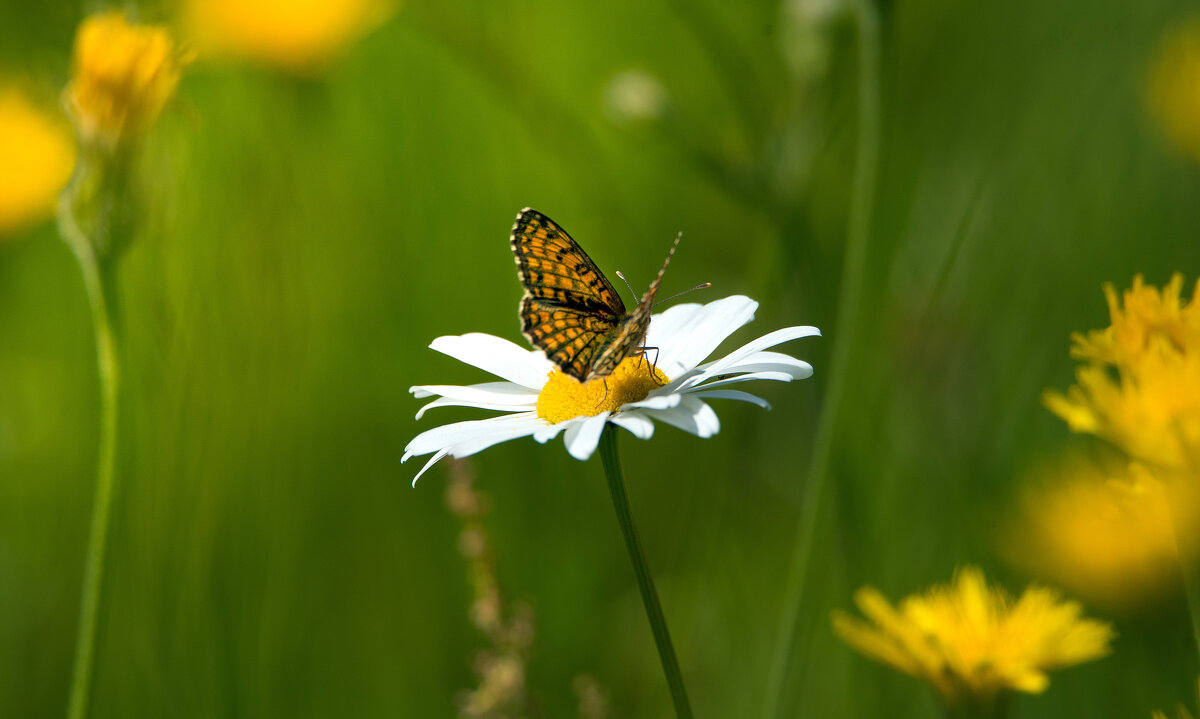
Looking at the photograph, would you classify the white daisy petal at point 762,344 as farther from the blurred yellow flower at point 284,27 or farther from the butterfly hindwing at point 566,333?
the blurred yellow flower at point 284,27

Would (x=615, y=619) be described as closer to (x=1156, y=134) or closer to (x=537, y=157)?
(x=537, y=157)

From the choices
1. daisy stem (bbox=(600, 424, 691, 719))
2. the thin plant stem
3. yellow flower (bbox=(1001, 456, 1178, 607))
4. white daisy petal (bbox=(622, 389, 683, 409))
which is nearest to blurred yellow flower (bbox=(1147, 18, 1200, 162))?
yellow flower (bbox=(1001, 456, 1178, 607))

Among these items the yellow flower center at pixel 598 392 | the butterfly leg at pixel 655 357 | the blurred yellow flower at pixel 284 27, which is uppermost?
the blurred yellow flower at pixel 284 27

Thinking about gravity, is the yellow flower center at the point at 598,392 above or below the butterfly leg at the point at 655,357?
below

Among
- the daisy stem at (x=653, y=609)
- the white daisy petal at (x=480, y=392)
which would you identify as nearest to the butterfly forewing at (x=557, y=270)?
the white daisy petal at (x=480, y=392)

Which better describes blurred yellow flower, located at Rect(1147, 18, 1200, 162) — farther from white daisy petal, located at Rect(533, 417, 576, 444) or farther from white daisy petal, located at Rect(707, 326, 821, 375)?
white daisy petal, located at Rect(533, 417, 576, 444)

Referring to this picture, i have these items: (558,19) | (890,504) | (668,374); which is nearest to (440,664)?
(890,504)
